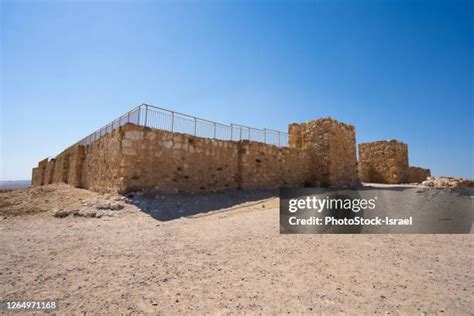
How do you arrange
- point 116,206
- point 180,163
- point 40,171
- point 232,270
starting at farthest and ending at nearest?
point 40,171 < point 180,163 < point 116,206 < point 232,270

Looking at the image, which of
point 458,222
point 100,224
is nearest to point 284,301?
point 100,224

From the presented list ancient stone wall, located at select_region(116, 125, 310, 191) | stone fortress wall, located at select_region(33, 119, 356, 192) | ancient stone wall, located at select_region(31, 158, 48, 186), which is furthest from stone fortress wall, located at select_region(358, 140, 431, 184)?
ancient stone wall, located at select_region(31, 158, 48, 186)

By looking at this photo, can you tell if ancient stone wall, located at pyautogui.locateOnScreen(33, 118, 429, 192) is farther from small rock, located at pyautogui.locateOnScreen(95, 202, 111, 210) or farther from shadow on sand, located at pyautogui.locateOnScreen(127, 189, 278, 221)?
small rock, located at pyautogui.locateOnScreen(95, 202, 111, 210)

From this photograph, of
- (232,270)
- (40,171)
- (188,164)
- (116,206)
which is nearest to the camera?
(232,270)

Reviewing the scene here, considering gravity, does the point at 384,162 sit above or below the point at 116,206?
above

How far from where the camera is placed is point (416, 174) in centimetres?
2002

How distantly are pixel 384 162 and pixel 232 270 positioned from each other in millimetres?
19085

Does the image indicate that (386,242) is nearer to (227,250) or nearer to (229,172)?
(227,250)

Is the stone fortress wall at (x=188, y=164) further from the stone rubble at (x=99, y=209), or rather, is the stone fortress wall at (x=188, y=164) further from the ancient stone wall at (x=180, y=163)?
the stone rubble at (x=99, y=209)

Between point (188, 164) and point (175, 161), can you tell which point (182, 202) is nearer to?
point (175, 161)

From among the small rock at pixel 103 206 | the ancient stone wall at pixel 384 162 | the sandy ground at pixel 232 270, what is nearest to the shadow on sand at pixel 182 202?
the small rock at pixel 103 206

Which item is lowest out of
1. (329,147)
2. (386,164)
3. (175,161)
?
(175,161)

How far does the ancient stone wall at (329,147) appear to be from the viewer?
14328 millimetres

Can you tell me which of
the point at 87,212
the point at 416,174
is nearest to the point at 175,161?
the point at 87,212
